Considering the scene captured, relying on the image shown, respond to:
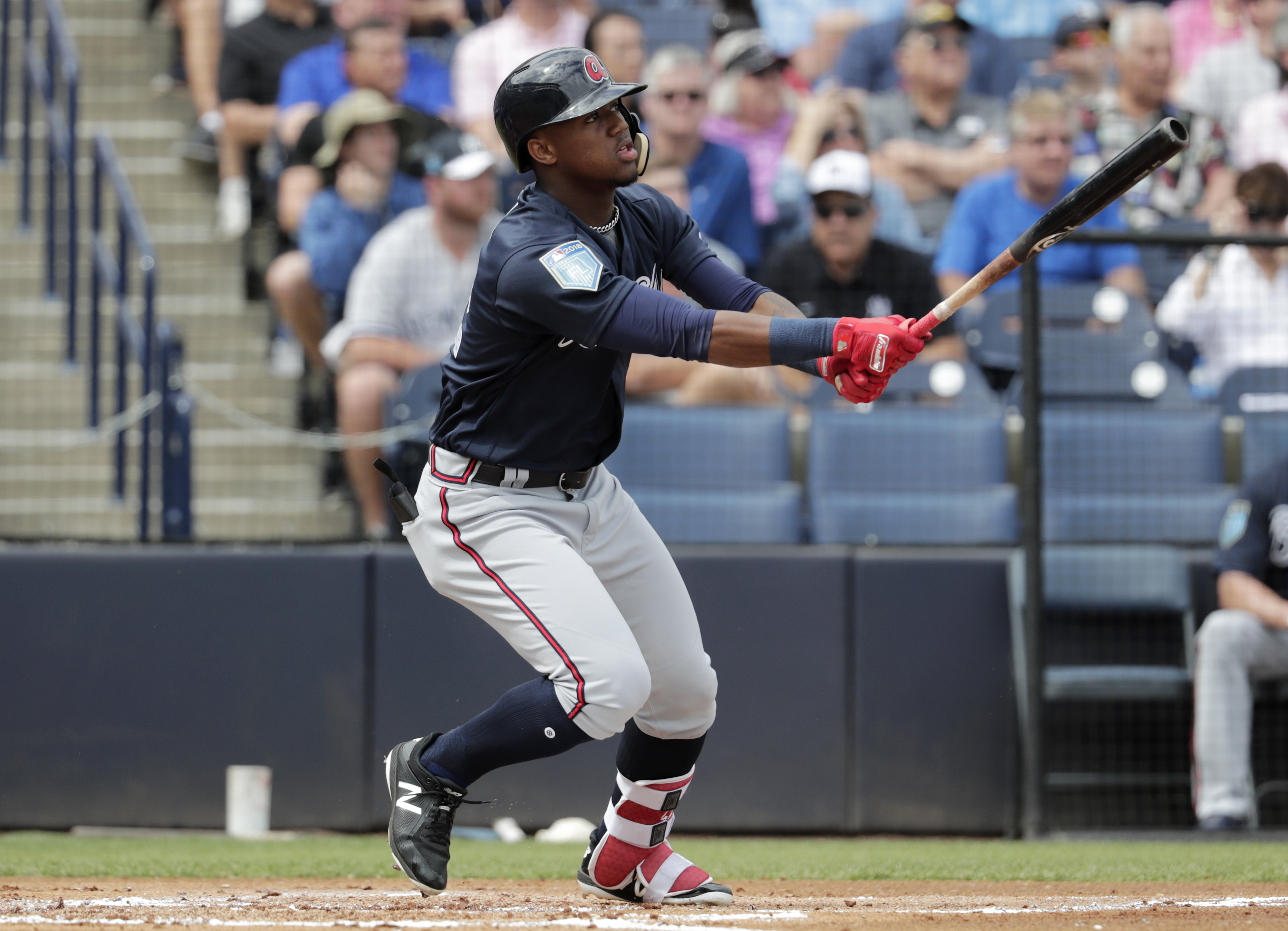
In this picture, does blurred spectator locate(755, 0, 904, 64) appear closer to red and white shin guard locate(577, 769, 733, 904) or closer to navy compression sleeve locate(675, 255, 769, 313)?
navy compression sleeve locate(675, 255, 769, 313)

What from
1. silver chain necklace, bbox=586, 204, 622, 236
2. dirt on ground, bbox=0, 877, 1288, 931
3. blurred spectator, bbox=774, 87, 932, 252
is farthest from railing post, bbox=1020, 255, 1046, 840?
silver chain necklace, bbox=586, 204, 622, 236

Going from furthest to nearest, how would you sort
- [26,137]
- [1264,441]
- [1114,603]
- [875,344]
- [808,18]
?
[808,18] → [26,137] → [1264,441] → [1114,603] → [875,344]

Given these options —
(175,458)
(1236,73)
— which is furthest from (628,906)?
Answer: (1236,73)

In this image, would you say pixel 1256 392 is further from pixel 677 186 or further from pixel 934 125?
pixel 677 186

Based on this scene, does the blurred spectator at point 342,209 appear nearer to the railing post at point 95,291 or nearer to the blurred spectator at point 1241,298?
the railing post at point 95,291

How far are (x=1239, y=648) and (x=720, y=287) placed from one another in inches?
108

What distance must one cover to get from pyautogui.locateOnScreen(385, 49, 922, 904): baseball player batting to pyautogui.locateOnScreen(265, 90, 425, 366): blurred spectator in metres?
3.49

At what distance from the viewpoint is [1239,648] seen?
5.30 meters

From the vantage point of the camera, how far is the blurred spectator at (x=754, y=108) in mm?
7859

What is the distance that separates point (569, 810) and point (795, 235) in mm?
3125

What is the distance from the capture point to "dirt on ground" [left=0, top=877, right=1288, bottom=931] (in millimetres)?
3244

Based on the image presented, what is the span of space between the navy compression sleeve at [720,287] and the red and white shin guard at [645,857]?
111cm

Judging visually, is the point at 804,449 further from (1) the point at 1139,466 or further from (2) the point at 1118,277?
(2) the point at 1118,277

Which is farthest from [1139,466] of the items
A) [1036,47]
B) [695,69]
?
[1036,47]
